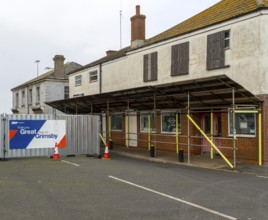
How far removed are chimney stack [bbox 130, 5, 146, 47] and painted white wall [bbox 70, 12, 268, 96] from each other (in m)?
1.74

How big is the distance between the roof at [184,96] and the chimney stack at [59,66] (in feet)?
55.9

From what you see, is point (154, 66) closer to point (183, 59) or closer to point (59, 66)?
point (183, 59)

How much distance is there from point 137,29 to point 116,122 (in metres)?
6.99

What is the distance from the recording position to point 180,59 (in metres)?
20.2

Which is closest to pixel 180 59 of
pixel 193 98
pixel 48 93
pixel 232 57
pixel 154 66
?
pixel 154 66

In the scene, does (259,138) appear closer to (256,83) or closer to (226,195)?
(256,83)

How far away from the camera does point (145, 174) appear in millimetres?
12859

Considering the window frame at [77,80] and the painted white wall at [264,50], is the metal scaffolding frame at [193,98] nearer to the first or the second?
the painted white wall at [264,50]

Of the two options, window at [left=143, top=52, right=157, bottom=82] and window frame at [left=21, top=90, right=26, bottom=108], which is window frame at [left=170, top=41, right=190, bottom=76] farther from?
window frame at [left=21, top=90, right=26, bottom=108]

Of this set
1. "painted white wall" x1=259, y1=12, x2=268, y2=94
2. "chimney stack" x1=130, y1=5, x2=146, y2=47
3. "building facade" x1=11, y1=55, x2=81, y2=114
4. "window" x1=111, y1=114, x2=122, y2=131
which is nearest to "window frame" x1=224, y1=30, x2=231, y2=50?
"painted white wall" x1=259, y1=12, x2=268, y2=94

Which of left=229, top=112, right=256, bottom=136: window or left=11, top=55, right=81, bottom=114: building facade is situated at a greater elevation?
left=11, top=55, right=81, bottom=114: building facade

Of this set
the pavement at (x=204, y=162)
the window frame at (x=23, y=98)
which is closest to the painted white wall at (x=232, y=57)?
the pavement at (x=204, y=162)

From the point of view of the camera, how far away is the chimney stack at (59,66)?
41.4 meters

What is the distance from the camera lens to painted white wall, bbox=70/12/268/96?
15.8 meters
